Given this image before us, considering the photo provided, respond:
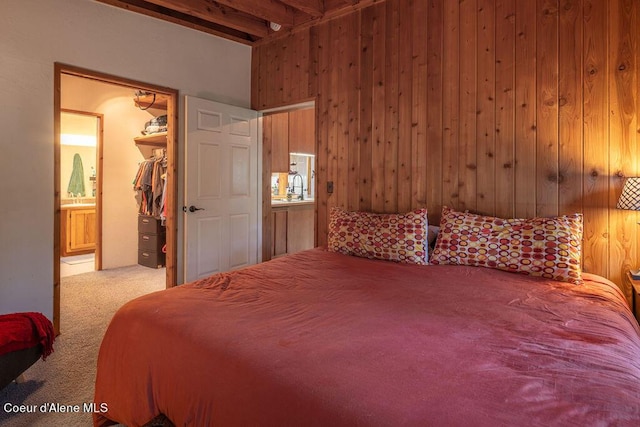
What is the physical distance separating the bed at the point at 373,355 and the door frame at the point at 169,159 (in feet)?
5.56

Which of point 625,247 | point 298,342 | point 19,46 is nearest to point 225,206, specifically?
point 19,46

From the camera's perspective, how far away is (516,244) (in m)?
2.15

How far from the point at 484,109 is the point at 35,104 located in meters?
3.35

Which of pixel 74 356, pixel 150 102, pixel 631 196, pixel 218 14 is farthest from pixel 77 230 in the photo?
pixel 631 196

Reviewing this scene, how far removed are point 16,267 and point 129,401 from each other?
1950 millimetres

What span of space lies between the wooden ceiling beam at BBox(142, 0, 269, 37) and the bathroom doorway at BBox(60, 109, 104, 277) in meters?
2.99

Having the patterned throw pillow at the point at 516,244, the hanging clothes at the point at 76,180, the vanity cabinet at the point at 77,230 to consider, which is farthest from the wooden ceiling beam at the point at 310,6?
the hanging clothes at the point at 76,180

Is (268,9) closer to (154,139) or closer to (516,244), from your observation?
(154,139)

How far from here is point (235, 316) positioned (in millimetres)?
1394

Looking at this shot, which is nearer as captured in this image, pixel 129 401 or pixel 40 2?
pixel 129 401

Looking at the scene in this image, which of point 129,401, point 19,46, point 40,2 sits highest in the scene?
point 40,2

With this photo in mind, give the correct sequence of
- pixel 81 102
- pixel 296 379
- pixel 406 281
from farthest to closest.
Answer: pixel 81 102, pixel 406 281, pixel 296 379

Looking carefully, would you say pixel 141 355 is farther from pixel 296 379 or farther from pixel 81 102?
pixel 81 102

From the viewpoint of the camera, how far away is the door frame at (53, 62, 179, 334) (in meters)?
2.78
